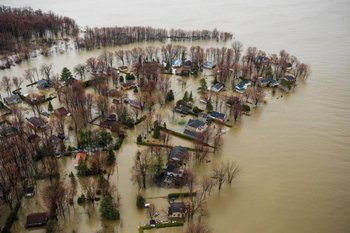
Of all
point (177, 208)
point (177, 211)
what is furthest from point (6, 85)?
point (177, 211)

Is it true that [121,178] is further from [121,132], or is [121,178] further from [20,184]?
[20,184]

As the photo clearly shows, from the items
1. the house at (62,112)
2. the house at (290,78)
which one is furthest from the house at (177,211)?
the house at (290,78)

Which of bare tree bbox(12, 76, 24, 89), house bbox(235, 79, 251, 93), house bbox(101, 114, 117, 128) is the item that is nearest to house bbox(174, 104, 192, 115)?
house bbox(101, 114, 117, 128)

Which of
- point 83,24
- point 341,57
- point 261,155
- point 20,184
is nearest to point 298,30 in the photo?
point 341,57

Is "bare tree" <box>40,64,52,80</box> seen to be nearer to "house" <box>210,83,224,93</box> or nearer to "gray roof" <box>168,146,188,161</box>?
"house" <box>210,83,224,93</box>

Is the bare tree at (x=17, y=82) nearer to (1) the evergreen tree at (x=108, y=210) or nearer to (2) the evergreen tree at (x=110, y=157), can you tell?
(2) the evergreen tree at (x=110, y=157)

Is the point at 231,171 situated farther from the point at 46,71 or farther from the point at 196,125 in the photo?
the point at 46,71
